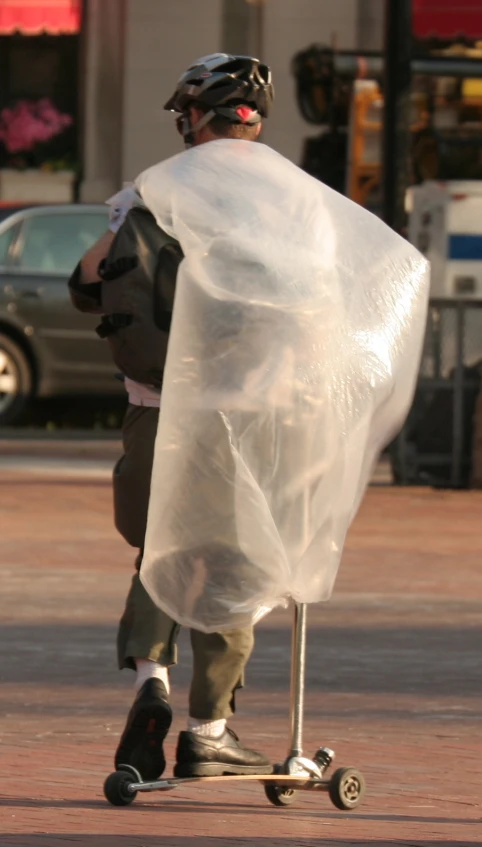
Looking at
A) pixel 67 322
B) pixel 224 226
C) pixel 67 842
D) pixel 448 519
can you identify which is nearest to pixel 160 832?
pixel 67 842

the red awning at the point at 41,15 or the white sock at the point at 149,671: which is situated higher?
the white sock at the point at 149,671

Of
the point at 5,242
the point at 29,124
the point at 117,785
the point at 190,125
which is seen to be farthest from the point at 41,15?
the point at 117,785

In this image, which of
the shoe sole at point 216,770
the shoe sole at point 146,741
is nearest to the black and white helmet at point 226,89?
the shoe sole at point 146,741

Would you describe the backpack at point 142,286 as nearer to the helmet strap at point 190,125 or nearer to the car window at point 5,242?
the helmet strap at point 190,125

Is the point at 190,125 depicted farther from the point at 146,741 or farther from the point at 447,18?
the point at 447,18

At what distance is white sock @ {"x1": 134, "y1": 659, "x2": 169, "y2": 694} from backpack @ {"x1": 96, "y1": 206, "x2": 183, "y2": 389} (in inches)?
28.6

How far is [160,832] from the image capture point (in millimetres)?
5043

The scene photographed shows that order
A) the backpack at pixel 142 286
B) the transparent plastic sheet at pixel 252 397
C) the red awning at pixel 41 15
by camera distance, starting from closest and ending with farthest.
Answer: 1. the transparent plastic sheet at pixel 252 397
2. the backpack at pixel 142 286
3. the red awning at pixel 41 15

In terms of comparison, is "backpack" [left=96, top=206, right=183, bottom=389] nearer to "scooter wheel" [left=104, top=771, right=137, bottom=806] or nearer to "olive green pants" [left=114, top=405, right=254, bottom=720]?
"olive green pants" [left=114, top=405, right=254, bottom=720]

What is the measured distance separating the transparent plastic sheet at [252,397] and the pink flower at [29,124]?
18848 millimetres

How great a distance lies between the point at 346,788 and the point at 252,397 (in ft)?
3.39

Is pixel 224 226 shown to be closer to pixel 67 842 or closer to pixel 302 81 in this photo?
pixel 67 842

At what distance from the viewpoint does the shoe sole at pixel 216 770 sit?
5270mm

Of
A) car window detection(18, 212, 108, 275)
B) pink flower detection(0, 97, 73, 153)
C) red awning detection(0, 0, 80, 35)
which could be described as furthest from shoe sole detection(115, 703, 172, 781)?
red awning detection(0, 0, 80, 35)
